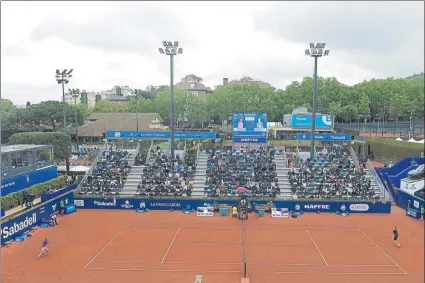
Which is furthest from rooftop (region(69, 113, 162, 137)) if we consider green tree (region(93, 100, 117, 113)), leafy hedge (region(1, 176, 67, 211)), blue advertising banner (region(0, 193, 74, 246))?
blue advertising banner (region(0, 193, 74, 246))

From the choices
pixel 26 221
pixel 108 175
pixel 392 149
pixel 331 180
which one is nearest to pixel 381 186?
pixel 331 180

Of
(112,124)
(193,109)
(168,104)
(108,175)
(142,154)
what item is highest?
(168,104)

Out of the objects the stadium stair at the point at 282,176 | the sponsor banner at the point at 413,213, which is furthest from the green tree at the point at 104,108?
the sponsor banner at the point at 413,213

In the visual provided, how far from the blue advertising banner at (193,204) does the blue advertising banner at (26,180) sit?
12.7 ft

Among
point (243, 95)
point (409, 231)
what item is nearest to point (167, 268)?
point (409, 231)

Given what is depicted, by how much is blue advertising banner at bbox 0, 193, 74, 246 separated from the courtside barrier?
8.85 ft

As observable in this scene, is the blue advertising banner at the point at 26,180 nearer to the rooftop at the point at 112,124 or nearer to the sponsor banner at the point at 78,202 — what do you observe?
the sponsor banner at the point at 78,202

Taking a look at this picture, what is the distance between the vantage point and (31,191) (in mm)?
25250

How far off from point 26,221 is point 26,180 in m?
7.14

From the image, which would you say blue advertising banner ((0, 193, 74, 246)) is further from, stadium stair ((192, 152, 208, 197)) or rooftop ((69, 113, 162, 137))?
rooftop ((69, 113, 162, 137))

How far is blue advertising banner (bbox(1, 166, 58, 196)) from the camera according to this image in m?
24.4

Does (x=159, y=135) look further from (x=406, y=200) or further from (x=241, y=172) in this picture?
(x=406, y=200)

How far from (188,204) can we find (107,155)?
10.4 meters

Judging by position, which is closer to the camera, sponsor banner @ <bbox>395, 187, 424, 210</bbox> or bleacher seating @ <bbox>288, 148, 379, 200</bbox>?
sponsor banner @ <bbox>395, 187, 424, 210</bbox>
